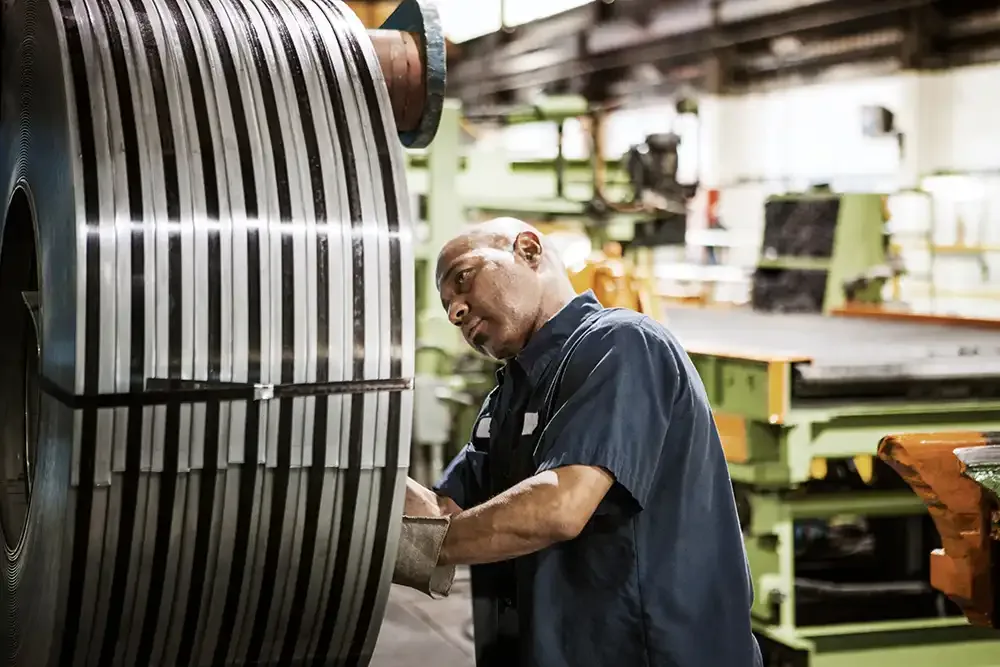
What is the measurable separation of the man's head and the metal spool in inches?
9.7

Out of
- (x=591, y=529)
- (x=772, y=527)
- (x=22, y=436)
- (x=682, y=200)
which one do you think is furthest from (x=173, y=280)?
(x=682, y=200)

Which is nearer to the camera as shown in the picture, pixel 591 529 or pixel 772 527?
pixel 591 529

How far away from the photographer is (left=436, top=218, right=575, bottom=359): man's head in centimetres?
215

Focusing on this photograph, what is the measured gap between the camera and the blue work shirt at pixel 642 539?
2.02 m

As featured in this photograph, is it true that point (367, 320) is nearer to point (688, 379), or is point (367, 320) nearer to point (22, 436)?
point (688, 379)

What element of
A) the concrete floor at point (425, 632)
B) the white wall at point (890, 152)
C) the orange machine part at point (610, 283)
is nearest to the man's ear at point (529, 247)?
the orange machine part at point (610, 283)

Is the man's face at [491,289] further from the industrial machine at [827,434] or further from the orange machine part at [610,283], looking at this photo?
the orange machine part at [610,283]

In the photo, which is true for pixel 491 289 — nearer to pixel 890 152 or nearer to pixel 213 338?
pixel 213 338

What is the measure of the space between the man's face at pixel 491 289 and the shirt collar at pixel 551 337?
0.03 meters

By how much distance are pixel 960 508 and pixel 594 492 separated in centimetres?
124

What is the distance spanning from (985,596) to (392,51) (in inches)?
72.1

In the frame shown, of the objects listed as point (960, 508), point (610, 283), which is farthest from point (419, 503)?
point (610, 283)

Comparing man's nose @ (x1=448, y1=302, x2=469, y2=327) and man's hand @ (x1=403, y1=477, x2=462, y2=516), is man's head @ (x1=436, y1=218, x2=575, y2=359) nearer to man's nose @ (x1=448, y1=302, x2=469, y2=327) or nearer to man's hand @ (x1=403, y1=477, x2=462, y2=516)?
man's nose @ (x1=448, y1=302, x2=469, y2=327)

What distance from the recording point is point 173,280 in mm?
1793
